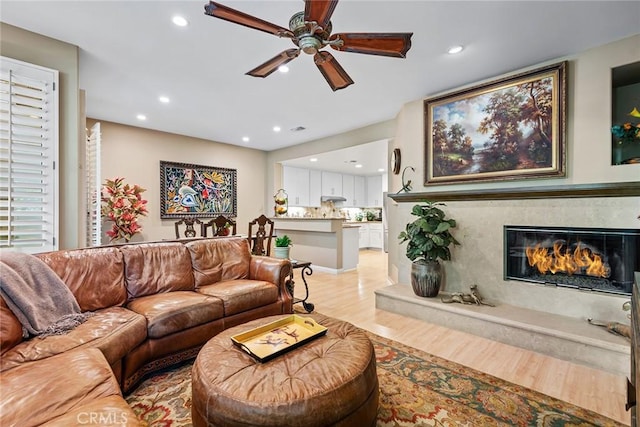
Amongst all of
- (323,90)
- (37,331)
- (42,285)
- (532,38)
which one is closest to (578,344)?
(532,38)

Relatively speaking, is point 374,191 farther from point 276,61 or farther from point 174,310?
point 174,310

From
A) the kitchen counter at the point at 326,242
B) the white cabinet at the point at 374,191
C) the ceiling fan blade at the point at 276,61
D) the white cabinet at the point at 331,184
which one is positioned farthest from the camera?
the white cabinet at the point at 374,191

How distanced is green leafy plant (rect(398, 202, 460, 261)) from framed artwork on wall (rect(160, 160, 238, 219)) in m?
4.02

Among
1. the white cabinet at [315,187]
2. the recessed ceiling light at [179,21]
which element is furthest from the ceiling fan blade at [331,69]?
the white cabinet at [315,187]

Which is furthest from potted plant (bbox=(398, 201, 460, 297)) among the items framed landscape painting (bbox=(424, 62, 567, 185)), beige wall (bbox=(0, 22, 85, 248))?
beige wall (bbox=(0, 22, 85, 248))

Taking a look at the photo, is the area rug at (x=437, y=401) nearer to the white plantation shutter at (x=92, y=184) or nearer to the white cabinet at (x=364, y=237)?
the white plantation shutter at (x=92, y=184)

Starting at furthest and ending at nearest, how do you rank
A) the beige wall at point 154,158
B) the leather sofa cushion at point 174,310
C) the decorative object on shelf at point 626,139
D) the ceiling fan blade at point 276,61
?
the beige wall at point 154,158 < the decorative object on shelf at point 626,139 < the leather sofa cushion at point 174,310 < the ceiling fan blade at point 276,61

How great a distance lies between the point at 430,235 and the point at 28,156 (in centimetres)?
381

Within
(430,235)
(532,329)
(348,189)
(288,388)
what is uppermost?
(348,189)

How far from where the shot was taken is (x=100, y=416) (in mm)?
993

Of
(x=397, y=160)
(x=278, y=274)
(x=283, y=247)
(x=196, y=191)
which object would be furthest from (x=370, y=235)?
(x=278, y=274)

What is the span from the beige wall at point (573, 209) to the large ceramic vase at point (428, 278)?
28 centimetres

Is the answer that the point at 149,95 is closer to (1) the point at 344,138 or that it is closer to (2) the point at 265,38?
(2) the point at 265,38

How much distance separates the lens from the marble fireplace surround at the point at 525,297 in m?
2.24
